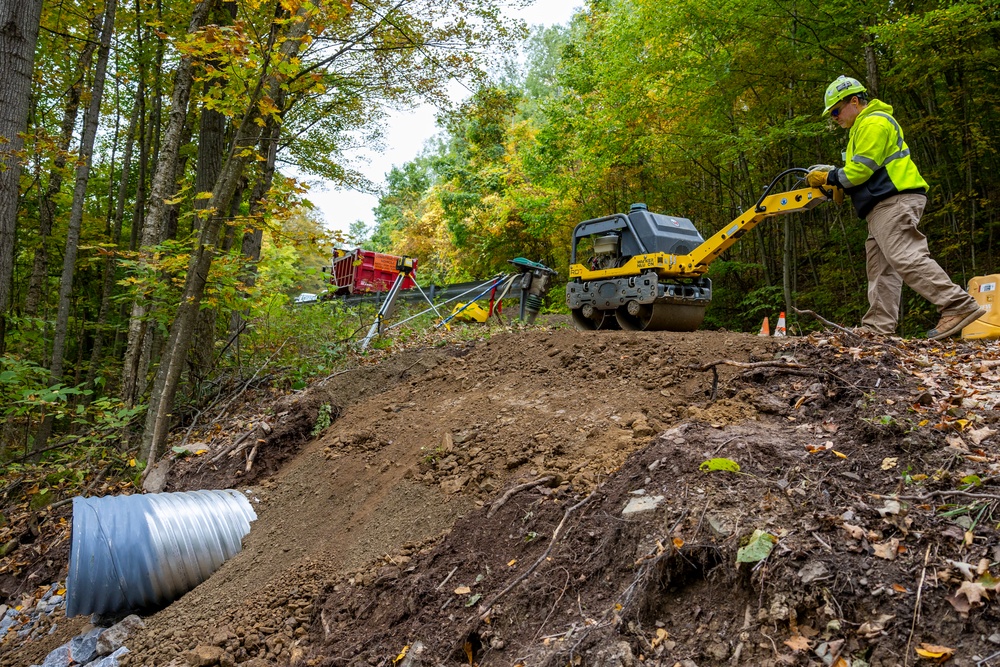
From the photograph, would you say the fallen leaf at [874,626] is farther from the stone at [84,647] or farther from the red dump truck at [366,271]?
the red dump truck at [366,271]

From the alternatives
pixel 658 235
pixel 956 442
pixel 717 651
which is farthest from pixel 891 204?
pixel 717 651

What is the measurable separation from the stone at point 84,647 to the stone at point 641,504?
372cm

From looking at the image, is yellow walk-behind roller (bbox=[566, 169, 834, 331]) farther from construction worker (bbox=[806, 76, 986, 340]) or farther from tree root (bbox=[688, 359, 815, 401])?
tree root (bbox=[688, 359, 815, 401])

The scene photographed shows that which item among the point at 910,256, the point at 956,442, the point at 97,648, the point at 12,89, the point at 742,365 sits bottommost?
the point at 97,648

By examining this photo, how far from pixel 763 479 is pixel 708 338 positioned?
2862mm

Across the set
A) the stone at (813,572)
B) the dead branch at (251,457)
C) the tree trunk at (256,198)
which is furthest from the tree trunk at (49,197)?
the stone at (813,572)

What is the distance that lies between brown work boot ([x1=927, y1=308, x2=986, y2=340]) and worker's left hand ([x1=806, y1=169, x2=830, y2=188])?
4.89 ft

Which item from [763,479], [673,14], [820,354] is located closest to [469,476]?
[763,479]

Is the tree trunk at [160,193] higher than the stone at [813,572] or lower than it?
higher

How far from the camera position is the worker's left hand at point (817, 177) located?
17.7 feet

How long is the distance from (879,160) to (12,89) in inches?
284

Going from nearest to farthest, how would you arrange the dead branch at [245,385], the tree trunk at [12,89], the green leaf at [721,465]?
the green leaf at [721,465]
the tree trunk at [12,89]
the dead branch at [245,385]

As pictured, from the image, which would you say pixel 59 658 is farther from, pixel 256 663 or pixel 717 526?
pixel 717 526

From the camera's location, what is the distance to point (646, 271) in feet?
23.1
